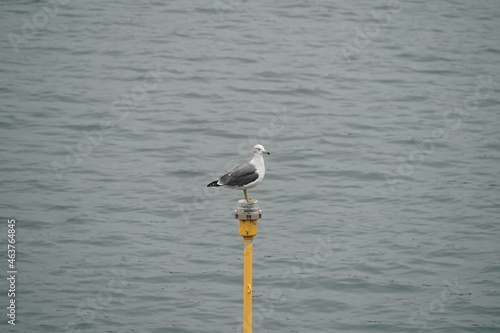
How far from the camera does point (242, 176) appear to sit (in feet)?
44.9

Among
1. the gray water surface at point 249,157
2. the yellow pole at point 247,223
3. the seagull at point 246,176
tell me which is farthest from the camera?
the gray water surface at point 249,157

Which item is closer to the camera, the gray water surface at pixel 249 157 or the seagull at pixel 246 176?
the seagull at pixel 246 176

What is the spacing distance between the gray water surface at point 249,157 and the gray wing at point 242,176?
6493 millimetres

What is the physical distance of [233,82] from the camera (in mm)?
36031

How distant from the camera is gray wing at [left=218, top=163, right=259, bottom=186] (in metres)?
13.6

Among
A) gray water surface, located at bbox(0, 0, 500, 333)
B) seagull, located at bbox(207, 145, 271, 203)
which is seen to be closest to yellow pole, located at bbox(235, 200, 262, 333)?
seagull, located at bbox(207, 145, 271, 203)

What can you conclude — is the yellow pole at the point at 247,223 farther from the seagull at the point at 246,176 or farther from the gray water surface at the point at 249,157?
the gray water surface at the point at 249,157

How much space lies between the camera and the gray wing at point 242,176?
44.7 ft

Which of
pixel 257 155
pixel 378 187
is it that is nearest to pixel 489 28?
pixel 378 187

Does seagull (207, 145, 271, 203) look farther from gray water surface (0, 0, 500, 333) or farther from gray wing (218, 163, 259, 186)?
gray water surface (0, 0, 500, 333)

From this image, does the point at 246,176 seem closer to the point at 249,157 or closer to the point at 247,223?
the point at 247,223

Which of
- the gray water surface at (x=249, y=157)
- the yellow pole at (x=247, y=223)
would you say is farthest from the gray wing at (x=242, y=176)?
the gray water surface at (x=249, y=157)

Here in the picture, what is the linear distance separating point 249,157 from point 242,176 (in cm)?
1489

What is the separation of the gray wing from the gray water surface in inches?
256
